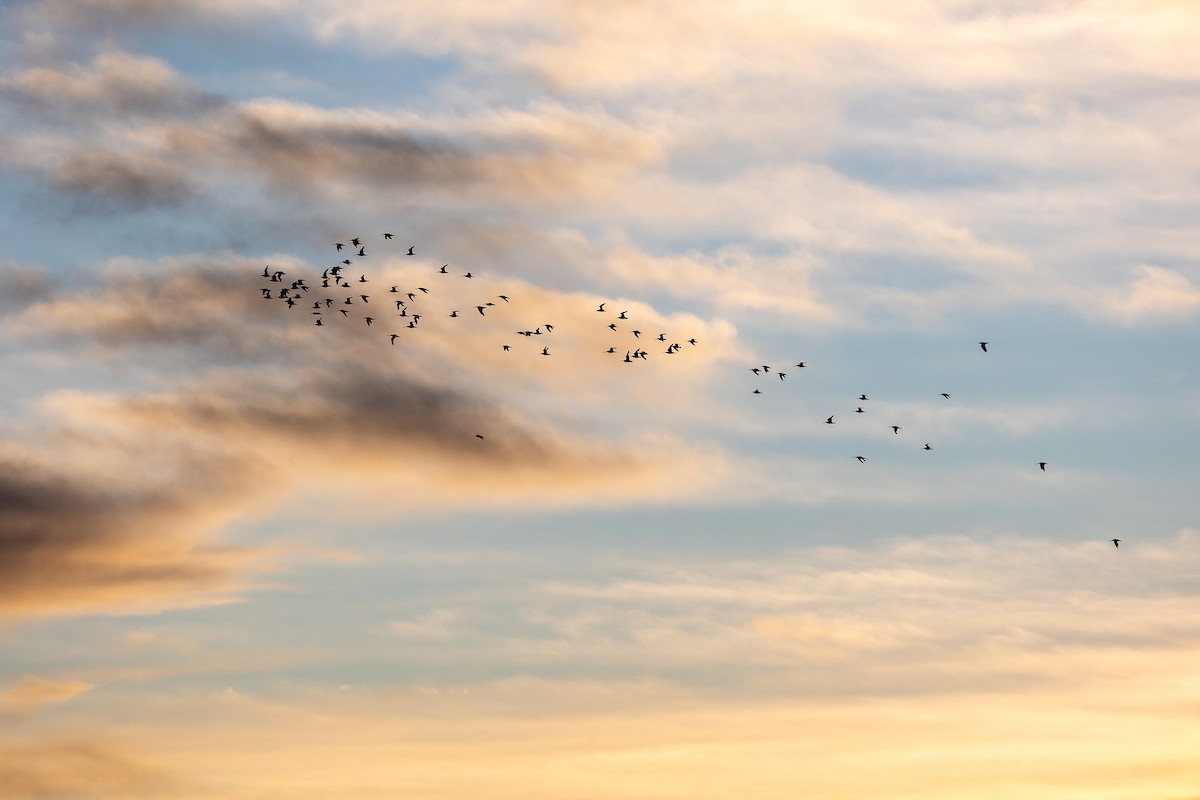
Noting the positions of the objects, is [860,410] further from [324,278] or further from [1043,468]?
[324,278]

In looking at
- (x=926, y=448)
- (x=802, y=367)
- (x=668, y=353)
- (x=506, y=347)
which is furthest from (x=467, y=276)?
(x=926, y=448)

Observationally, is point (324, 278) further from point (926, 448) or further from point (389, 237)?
point (926, 448)

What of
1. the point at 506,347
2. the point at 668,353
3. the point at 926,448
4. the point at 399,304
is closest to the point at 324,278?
the point at 399,304

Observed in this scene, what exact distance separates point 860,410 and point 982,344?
641 inches

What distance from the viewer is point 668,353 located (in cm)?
19425

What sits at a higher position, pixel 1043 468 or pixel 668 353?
pixel 668 353

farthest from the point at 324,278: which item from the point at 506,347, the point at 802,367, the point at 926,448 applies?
the point at 926,448

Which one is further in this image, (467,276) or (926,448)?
(926,448)

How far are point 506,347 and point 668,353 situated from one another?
1874 centimetres

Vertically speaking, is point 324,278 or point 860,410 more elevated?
point 324,278

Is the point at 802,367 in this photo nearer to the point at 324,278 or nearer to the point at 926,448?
the point at 926,448

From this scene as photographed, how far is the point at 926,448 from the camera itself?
654ft

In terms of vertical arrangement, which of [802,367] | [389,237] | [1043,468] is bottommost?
[1043,468]

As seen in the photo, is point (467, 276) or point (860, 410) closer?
point (467, 276)
